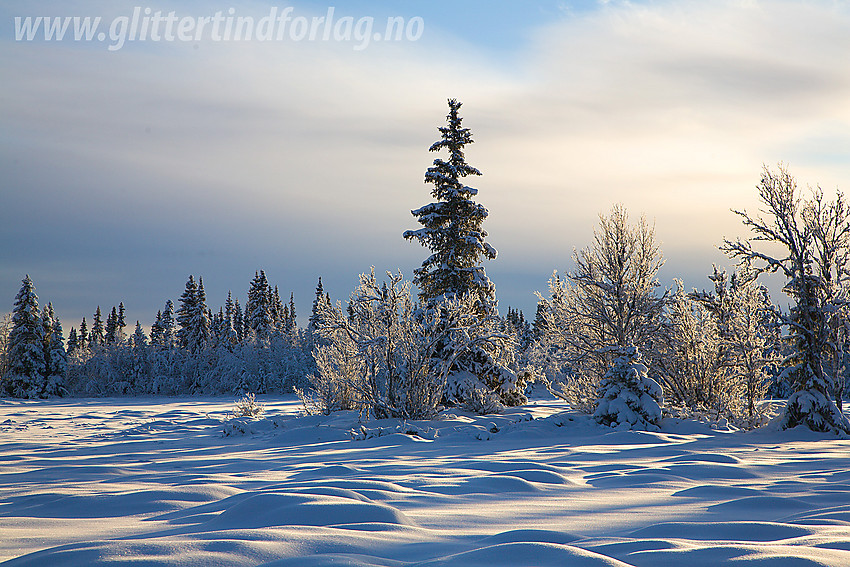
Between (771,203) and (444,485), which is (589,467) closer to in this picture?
(444,485)

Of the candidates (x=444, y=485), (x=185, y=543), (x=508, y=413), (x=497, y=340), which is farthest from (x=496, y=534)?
(x=508, y=413)

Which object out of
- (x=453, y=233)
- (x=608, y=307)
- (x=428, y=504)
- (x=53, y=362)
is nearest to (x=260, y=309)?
(x=53, y=362)

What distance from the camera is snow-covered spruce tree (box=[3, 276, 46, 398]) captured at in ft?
141

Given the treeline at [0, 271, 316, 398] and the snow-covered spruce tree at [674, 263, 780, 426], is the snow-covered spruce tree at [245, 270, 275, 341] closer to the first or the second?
the treeline at [0, 271, 316, 398]

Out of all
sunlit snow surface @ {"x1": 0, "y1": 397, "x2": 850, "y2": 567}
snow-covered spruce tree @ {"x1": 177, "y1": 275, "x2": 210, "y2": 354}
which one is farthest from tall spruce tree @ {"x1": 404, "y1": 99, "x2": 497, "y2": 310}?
snow-covered spruce tree @ {"x1": 177, "y1": 275, "x2": 210, "y2": 354}

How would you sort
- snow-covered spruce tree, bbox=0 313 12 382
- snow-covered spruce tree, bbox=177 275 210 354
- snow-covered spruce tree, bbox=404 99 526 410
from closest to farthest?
snow-covered spruce tree, bbox=404 99 526 410
snow-covered spruce tree, bbox=0 313 12 382
snow-covered spruce tree, bbox=177 275 210 354

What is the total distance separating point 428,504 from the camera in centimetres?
513

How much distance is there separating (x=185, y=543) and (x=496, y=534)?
1.89 metres

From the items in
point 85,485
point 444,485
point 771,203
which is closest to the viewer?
point 444,485

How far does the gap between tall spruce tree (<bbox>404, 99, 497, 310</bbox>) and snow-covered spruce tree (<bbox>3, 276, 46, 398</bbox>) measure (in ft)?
116

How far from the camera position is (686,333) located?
637 inches

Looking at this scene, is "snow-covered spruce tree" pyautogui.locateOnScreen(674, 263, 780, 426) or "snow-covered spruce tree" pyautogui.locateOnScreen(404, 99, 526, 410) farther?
"snow-covered spruce tree" pyautogui.locateOnScreen(404, 99, 526, 410)

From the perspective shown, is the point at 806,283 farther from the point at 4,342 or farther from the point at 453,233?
the point at 4,342

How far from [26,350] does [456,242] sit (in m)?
37.4
